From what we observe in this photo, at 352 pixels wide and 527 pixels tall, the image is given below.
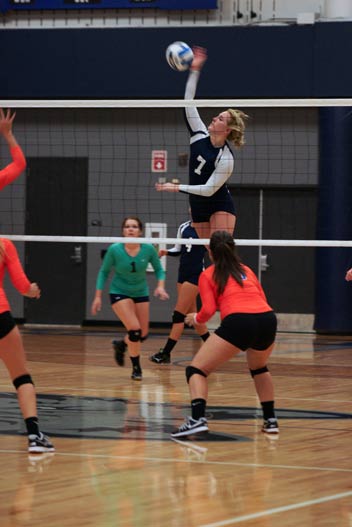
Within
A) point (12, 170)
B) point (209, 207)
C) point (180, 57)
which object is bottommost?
point (209, 207)

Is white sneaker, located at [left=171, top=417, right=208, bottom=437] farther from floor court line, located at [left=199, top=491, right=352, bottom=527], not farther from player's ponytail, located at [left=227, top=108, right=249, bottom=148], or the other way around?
player's ponytail, located at [left=227, top=108, right=249, bottom=148]

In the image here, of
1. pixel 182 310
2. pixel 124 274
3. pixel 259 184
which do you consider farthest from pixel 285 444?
pixel 259 184

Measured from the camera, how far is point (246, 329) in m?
7.04

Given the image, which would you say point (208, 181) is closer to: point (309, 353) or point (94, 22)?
point (309, 353)

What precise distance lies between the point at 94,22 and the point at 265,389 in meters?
11.7

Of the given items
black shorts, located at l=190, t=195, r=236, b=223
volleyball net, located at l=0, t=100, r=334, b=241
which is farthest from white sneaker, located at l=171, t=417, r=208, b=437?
volleyball net, located at l=0, t=100, r=334, b=241

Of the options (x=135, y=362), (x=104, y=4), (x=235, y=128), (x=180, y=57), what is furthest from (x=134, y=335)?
(x=104, y=4)

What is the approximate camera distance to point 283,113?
17.2 meters

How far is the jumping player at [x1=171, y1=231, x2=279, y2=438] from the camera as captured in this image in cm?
708

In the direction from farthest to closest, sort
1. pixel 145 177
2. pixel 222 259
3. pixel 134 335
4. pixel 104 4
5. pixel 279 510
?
pixel 145 177, pixel 104 4, pixel 134 335, pixel 222 259, pixel 279 510

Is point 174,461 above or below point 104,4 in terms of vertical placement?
below

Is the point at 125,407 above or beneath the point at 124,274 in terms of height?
beneath

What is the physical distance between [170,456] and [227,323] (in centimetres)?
98

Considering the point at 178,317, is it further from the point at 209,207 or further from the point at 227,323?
the point at 227,323
